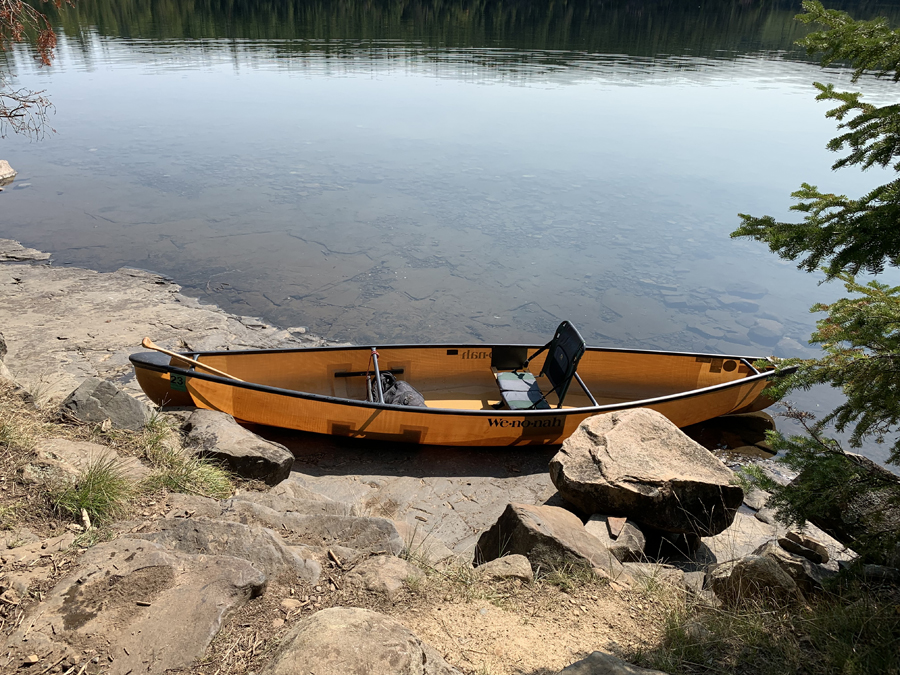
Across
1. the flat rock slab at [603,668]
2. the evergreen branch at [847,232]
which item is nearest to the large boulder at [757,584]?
the flat rock slab at [603,668]

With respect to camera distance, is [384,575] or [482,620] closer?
[482,620]

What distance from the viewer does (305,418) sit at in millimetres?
6652

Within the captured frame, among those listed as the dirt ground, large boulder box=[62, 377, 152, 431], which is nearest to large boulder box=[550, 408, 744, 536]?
the dirt ground

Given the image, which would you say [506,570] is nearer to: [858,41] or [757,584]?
[757,584]

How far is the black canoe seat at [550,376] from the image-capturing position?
705cm

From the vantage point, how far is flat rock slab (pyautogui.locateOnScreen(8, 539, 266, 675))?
270 cm

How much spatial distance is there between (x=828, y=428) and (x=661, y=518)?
393cm

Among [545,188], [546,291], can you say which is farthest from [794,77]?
[546,291]

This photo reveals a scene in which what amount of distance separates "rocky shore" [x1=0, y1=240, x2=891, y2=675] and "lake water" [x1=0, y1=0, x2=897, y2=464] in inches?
136

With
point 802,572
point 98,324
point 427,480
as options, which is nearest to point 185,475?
point 427,480

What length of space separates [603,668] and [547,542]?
1.50m

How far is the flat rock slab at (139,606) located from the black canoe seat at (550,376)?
443cm

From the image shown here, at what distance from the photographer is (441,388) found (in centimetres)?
803

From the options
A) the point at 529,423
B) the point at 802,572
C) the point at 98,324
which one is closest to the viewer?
the point at 802,572
